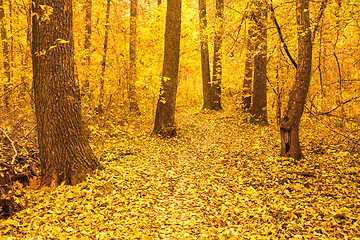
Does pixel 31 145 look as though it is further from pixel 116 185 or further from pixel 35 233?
pixel 35 233

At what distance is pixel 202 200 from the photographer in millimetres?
5535

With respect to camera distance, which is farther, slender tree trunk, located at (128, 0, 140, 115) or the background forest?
slender tree trunk, located at (128, 0, 140, 115)

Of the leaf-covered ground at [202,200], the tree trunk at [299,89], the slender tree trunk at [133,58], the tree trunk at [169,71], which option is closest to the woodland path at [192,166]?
the leaf-covered ground at [202,200]

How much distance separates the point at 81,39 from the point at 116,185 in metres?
6.99

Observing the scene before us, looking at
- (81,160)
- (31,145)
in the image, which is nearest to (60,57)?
(81,160)

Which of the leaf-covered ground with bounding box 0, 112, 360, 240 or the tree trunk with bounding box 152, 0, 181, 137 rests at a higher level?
the tree trunk with bounding box 152, 0, 181, 137

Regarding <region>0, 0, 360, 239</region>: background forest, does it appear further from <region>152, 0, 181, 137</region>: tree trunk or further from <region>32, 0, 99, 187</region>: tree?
<region>152, 0, 181, 137</region>: tree trunk

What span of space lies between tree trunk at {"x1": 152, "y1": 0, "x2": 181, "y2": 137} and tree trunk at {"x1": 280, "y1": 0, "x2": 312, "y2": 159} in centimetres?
445

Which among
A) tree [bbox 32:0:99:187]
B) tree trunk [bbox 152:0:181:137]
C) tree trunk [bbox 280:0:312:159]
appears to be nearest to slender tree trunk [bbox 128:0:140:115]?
tree trunk [bbox 152:0:181:137]

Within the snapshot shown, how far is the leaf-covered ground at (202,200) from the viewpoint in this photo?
4297 mm

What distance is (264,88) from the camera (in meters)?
11.8

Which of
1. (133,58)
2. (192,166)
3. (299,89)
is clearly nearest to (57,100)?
(192,166)

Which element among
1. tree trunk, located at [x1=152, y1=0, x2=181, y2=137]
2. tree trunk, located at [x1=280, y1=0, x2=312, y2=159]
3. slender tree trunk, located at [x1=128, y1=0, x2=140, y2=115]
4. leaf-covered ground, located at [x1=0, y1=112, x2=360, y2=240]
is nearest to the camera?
leaf-covered ground, located at [x1=0, y1=112, x2=360, y2=240]

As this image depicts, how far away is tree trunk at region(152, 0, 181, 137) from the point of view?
9.88 meters
